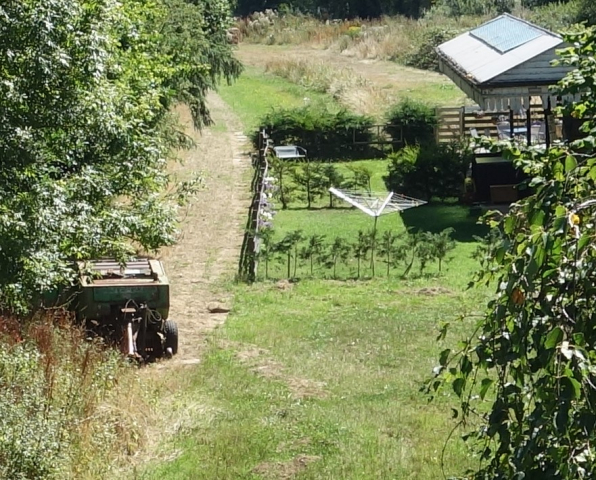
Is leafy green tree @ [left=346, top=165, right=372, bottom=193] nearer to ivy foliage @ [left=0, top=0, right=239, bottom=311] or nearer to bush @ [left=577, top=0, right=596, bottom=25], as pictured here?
ivy foliage @ [left=0, top=0, right=239, bottom=311]

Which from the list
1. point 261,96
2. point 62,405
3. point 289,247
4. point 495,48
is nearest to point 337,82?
point 261,96

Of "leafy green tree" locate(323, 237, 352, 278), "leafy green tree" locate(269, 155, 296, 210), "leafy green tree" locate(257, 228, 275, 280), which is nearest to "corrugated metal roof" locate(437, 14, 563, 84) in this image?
"leafy green tree" locate(269, 155, 296, 210)

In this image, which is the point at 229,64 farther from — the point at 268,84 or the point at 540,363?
the point at 540,363

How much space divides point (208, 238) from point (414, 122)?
1364cm

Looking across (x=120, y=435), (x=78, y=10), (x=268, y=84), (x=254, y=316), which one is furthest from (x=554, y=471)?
(x=268, y=84)

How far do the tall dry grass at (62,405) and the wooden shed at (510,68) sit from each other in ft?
50.7

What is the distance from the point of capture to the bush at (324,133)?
36781 mm

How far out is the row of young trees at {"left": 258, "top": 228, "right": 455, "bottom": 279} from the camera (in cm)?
2133

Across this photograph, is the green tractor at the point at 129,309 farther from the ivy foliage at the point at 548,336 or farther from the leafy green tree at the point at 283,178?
the leafy green tree at the point at 283,178

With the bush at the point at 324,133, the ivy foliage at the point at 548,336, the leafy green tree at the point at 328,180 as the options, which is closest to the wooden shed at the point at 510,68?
the leafy green tree at the point at 328,180

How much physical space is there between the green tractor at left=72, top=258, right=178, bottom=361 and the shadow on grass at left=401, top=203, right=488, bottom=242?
10.9m

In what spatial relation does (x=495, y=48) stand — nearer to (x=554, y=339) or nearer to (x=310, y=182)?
(x=310, y=182)

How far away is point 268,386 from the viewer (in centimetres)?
1357

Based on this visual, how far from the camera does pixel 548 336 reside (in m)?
3.69
